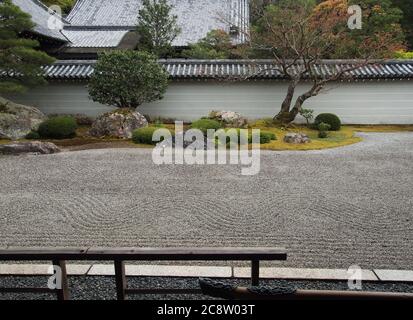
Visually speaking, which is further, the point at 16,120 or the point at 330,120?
the point at 330,120

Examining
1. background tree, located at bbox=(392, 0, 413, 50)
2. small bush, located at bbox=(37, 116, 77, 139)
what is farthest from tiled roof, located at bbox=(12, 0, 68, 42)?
background tree, located at bbox=(392, 0, 413, 50)

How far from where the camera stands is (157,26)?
18484 millimetres

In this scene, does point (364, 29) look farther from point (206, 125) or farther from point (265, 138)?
point (206, 125)

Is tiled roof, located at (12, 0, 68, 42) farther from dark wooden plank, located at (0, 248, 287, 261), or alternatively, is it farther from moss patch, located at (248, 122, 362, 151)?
dark wooden plank, located at (0, 248, 287, 261)

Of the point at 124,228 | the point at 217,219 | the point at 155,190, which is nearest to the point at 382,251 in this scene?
the point at 217,219

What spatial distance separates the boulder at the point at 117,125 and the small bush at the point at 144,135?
0.61 metres

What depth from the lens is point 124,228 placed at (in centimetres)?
551

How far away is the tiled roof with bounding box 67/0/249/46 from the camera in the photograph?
24344 mm

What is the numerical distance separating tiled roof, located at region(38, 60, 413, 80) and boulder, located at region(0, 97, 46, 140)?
2.84 m

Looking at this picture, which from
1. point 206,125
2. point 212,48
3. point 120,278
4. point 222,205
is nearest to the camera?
point 120,278

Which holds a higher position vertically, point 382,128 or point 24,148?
point 382,128

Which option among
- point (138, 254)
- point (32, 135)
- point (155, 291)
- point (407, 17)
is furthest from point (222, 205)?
point (407, 17)

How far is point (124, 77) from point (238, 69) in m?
5.65

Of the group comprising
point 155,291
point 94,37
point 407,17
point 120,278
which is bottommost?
point 155,291
